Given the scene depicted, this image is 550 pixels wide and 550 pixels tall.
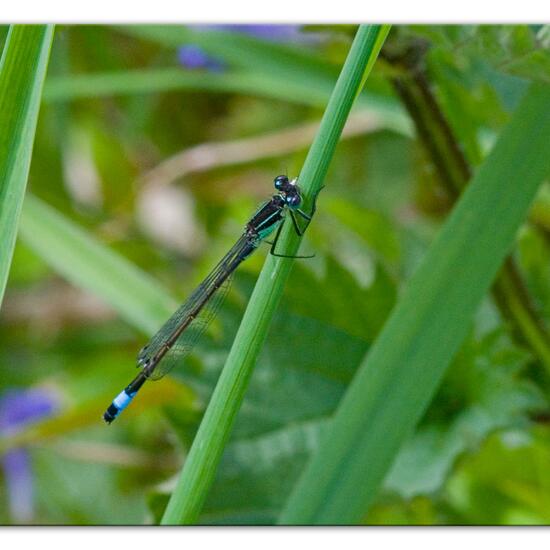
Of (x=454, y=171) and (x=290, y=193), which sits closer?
(x=290, y=193)

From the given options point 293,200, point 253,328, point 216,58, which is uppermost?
point 216,58

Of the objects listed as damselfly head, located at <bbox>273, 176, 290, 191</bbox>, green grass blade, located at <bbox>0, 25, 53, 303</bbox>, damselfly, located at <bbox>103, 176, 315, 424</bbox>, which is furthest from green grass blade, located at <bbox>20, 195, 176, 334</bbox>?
green grass blade, located at <bbox>0, 25, 53, 303</bbox>

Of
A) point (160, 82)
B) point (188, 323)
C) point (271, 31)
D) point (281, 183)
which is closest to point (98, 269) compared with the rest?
point (188, 323)

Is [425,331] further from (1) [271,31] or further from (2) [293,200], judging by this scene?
(1) [271,31]

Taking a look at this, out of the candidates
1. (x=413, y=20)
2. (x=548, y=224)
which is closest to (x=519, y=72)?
(x=413, y=20)

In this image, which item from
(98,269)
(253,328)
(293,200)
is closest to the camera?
(253,328)

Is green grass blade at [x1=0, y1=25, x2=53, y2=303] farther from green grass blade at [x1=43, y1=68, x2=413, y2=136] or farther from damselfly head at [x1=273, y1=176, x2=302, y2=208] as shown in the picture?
green grass blade at [x1=43, y1=68, x2=413, y2=136]
